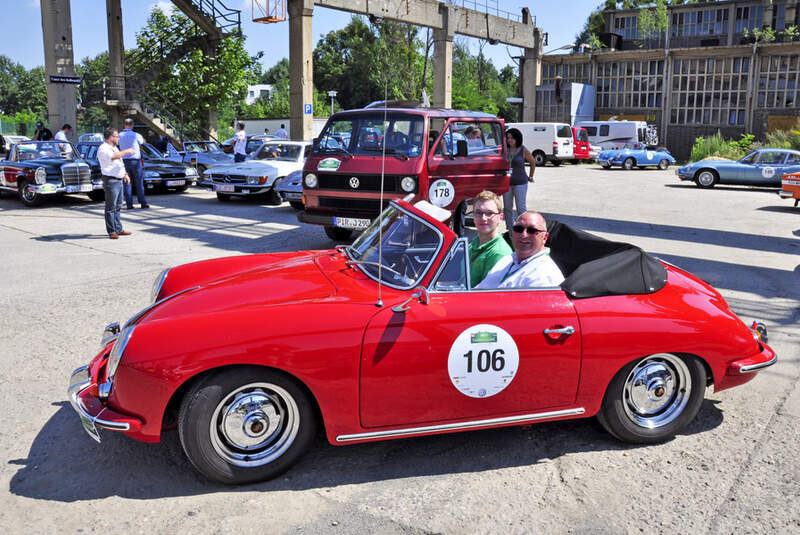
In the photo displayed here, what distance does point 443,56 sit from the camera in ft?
99.8

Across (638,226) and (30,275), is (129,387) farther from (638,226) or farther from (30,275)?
(638,226)

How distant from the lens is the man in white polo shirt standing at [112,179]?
1046 cm

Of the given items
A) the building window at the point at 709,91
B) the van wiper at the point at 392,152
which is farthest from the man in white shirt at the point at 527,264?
the building window at the point at 709,91

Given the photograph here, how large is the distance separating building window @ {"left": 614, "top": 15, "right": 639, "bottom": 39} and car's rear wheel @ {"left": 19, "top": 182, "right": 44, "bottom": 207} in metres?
48.8

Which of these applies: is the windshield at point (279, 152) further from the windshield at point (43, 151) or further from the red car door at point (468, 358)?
the red car door at point (468, 358)

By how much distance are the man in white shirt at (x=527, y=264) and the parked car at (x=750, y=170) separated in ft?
59.1

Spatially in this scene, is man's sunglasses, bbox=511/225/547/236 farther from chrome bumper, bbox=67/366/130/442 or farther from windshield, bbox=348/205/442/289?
chrome bumper, bbox=67/366/130/442

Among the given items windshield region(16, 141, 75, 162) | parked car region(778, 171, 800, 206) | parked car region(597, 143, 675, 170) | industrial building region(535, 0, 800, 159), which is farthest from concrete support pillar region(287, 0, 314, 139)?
industrial building region(535, 0, 800, 159)

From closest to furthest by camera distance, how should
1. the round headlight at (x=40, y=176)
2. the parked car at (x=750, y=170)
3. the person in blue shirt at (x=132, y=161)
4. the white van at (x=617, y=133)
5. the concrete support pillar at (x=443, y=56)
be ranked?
the person in blue shirt at (x=132, y=161)
the round headlight at (x=40, y=176)
the parked car at (x=750, y=170)
the concrete support pillar at (x=443, y=56)
the white van at (x=617, y=133)

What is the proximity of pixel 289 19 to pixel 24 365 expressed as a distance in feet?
65.4

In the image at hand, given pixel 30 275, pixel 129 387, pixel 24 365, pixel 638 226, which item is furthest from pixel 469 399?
pixel 638 226

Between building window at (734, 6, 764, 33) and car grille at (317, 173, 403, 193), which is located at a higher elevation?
building window at (734, 6, 764, 33)

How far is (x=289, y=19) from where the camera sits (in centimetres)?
2280

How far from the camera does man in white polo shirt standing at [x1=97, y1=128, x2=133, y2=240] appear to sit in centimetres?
1046
